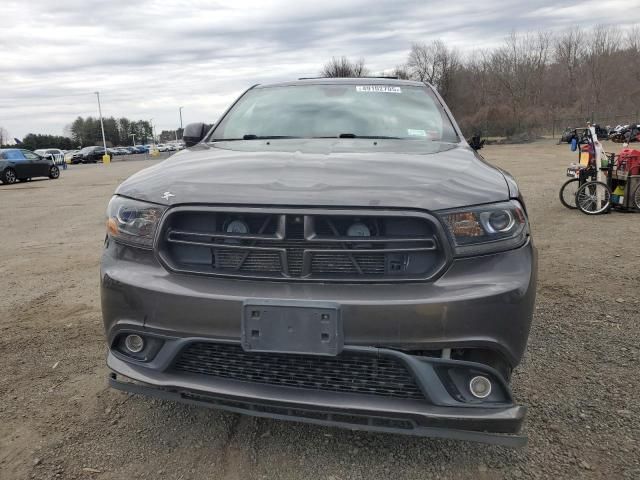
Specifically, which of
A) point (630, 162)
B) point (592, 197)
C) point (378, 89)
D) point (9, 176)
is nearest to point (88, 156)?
point (9, 176)

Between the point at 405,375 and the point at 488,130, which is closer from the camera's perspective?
the point at 405,375

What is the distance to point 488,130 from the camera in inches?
2101

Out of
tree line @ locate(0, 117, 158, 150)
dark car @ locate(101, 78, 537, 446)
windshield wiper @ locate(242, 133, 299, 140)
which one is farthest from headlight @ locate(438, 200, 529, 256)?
tree line @ locate(0, 117, 158, 150)

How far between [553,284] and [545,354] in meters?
1.66

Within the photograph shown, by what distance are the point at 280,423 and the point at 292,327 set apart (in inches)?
35.1

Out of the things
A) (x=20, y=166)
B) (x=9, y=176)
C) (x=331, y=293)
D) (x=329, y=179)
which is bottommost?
(x=9, y=176)

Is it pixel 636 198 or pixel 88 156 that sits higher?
pixel 636 198

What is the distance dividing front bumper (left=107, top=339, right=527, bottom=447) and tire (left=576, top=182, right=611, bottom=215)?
8.02 metres

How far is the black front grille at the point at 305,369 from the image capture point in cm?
207

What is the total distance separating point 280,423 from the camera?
2.70 m

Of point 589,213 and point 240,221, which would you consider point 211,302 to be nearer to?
point 240,221

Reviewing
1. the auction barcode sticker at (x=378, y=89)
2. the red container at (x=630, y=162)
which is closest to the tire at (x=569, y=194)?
the red container at (x=630, y=162)

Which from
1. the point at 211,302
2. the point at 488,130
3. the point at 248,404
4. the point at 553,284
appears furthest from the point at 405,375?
the point at 488,130

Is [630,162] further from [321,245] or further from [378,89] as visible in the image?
[321,245]
